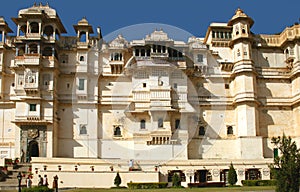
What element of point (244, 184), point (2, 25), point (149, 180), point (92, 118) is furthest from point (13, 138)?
point (244, 184)

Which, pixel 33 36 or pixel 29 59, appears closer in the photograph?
pixel 29 59

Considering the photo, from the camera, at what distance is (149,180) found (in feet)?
134

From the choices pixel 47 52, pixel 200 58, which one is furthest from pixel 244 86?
pixel 47 52

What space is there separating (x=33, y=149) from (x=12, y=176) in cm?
832

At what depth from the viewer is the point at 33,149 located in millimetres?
48812

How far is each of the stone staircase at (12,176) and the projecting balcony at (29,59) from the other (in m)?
11.3

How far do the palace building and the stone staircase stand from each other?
3.35 m

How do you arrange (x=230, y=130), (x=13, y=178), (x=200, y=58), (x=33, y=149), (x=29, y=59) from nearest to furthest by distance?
(x=13, y=178) → (x=33, y=149) → (x=29, y=59) → (x=230, y=130) → (x=200, y=58)

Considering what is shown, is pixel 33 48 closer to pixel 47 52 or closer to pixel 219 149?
pixel 47 52

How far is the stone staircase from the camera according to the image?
118 ft

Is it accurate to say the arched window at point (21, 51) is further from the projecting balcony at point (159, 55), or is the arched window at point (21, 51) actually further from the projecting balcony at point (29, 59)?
the projecting balcony at point (159, 55)

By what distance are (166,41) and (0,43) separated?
19366 millimetres

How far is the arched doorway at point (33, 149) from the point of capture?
157 feet

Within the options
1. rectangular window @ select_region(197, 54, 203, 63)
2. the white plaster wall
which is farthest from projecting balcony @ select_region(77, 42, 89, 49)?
the white plaster wall
